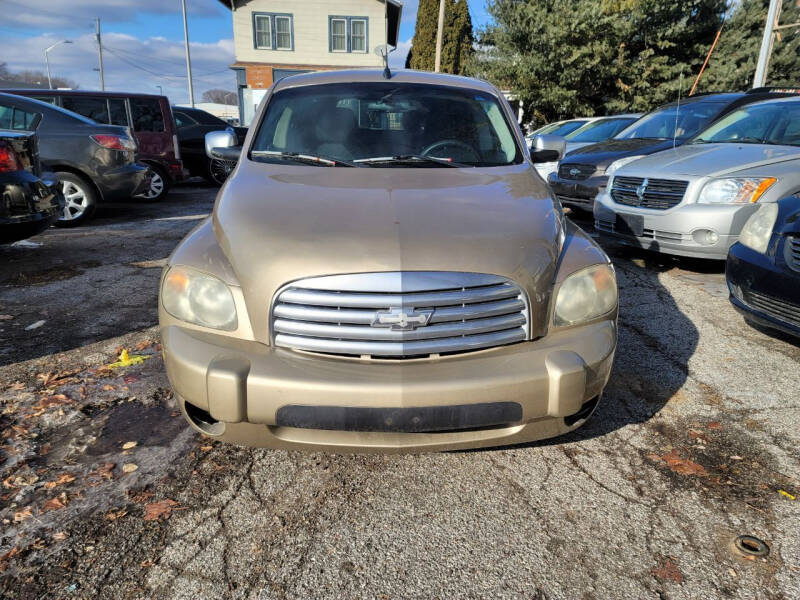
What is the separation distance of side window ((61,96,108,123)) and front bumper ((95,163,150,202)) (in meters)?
2.38

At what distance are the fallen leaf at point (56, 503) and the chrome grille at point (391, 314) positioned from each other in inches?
41.1

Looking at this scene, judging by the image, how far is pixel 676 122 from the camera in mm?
7703

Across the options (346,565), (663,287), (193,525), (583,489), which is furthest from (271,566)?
(663,287)

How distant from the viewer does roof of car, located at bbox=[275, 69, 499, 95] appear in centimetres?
359

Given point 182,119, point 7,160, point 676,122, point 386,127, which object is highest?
point 182,119

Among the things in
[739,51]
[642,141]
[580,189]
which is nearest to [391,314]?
[580,189]

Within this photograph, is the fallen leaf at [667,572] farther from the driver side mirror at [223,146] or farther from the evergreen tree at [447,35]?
the evergreen tree at [447,35]

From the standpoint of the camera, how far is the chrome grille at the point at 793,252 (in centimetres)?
325

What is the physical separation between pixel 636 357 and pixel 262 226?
2.51 m

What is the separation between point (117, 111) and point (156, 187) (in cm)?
138

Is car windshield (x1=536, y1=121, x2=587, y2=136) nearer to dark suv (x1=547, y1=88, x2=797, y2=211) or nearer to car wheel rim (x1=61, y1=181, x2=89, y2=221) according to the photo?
dark suv (x1=547, y1=88, x2=797, y2=211)

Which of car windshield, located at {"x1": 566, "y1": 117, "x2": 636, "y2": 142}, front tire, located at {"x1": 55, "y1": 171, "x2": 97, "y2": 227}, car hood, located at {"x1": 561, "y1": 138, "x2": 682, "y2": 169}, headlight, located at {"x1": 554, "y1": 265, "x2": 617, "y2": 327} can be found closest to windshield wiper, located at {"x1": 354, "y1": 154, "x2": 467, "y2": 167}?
headlight, located at {"x1": 554, "y1": 265, "x2": 617, "y2": 327}

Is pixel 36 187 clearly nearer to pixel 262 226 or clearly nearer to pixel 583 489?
pixel 262 226

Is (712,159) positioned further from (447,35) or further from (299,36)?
(447,35)
